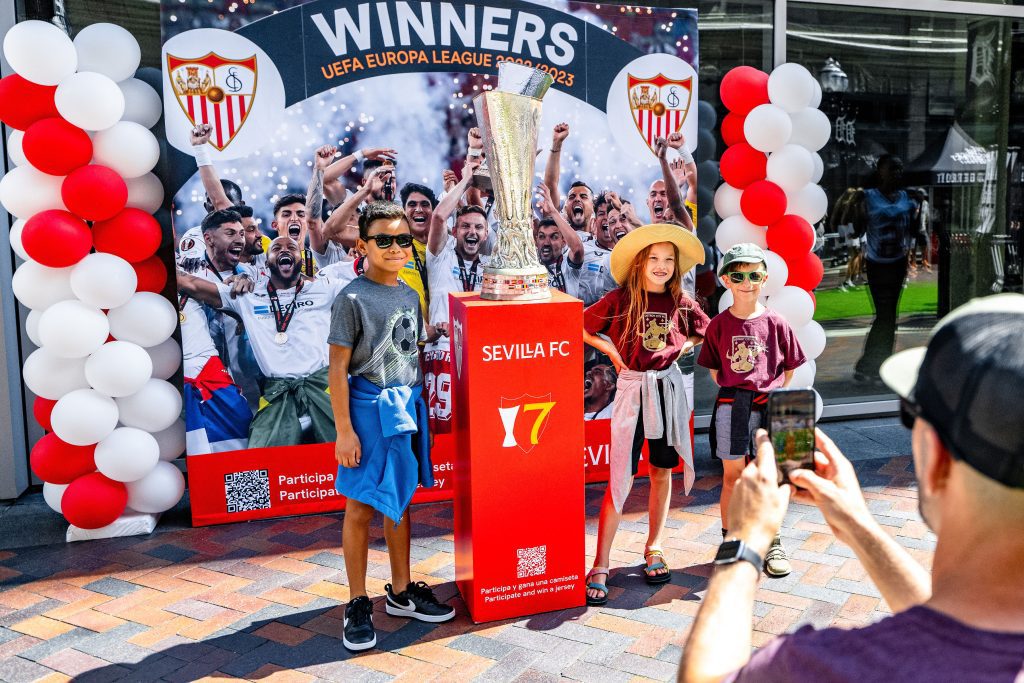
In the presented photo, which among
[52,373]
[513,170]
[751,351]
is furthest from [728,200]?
[52,373]

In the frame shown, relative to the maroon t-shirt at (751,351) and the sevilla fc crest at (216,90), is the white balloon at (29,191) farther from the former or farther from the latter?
the maroon t-shirt at (751,351)

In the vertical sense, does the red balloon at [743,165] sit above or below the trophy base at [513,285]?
above

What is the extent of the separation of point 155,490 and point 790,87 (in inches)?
174

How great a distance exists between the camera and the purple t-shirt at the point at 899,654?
1076 mm

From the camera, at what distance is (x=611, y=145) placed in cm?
566

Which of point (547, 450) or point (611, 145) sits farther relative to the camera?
point (611, 145)

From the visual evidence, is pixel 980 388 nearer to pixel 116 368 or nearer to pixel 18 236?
pixel 116 368

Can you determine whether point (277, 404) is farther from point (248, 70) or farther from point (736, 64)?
point (736, 64)

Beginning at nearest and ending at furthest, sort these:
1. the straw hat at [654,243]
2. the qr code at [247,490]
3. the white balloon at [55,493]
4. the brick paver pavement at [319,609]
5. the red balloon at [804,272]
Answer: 1. the brick paver pavement at [319,609]
2. the straw hat at [654,243]
3. the white balloon at [55,493]
4. the qr code at [247,490]
5. the red balloon at [804,272]

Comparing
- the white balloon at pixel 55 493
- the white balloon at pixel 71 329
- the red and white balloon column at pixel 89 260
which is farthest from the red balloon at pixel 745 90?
the white balloon at pixel 55 493

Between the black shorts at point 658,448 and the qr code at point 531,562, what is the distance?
0.66 meters

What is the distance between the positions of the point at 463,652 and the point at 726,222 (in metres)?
3.29

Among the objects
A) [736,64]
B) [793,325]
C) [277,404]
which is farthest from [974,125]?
[277,404]

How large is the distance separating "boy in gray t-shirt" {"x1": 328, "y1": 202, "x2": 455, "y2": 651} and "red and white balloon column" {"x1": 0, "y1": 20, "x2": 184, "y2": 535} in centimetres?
163
